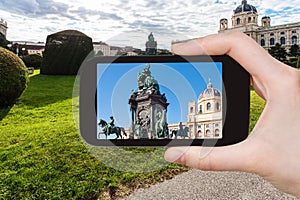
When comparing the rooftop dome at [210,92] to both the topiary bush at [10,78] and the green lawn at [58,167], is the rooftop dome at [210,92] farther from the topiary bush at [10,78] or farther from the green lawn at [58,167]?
the topiary bush at [10,78]

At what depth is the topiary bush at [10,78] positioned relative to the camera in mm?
5445

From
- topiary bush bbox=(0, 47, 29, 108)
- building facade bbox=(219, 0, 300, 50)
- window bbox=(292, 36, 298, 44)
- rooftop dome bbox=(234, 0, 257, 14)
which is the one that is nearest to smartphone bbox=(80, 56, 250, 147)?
topiary bush bbox=(0, 47, 29, 108)

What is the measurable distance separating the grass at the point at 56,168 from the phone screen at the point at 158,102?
4.11 feet

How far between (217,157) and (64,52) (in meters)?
10.2

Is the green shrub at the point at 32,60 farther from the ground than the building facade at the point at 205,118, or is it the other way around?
the green shrub at the point at 32,60

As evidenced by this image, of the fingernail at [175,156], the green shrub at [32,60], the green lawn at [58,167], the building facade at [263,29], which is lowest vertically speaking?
the green lawn at [58,167]

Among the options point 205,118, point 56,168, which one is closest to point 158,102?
point 205,118

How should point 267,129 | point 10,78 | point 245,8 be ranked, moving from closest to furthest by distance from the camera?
point 267,129, point 10,78, point 245,8

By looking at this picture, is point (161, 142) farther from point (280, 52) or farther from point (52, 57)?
point (280, 52)

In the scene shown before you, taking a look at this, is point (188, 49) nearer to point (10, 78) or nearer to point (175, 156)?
point (175, 156)

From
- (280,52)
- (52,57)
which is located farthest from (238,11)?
(52,57)

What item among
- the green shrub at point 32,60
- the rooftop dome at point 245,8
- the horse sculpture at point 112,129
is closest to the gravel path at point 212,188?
the horse sculpture at point 112,129

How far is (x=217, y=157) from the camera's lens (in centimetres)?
105

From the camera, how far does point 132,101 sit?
1177 millimetres
